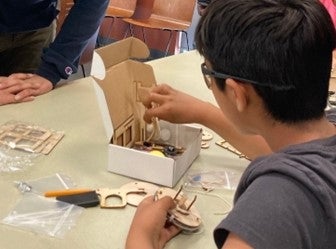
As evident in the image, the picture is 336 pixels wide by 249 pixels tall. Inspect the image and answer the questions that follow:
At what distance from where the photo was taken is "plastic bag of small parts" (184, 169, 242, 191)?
1.06 m

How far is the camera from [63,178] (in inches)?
40.7

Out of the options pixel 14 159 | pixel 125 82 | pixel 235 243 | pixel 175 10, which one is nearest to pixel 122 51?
pixel 125 82

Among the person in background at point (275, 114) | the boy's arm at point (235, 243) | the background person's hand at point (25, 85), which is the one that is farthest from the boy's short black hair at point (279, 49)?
the background person's hand at point (25, 85)

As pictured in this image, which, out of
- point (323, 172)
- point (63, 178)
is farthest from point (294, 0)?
point (63, 178)

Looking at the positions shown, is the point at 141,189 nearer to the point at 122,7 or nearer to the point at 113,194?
the point at 113,194

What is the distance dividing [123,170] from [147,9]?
324 cm

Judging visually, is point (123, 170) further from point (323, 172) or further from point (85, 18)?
point (85, 18)

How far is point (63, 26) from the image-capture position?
157 centimetres

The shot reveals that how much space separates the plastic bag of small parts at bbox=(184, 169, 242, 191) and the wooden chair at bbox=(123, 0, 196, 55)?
2.79 m

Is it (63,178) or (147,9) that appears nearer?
(63,178)

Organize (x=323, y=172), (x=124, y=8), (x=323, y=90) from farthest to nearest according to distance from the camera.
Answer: (x=124, y=8) → (x=323, y=90) → (x=323, y=172)

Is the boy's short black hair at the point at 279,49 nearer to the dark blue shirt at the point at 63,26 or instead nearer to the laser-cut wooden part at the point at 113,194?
the laser-cut wooden part at the point at 113,194

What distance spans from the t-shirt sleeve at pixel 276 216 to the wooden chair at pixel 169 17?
3222 millimetres

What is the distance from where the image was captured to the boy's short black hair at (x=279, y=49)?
29.0 inches
